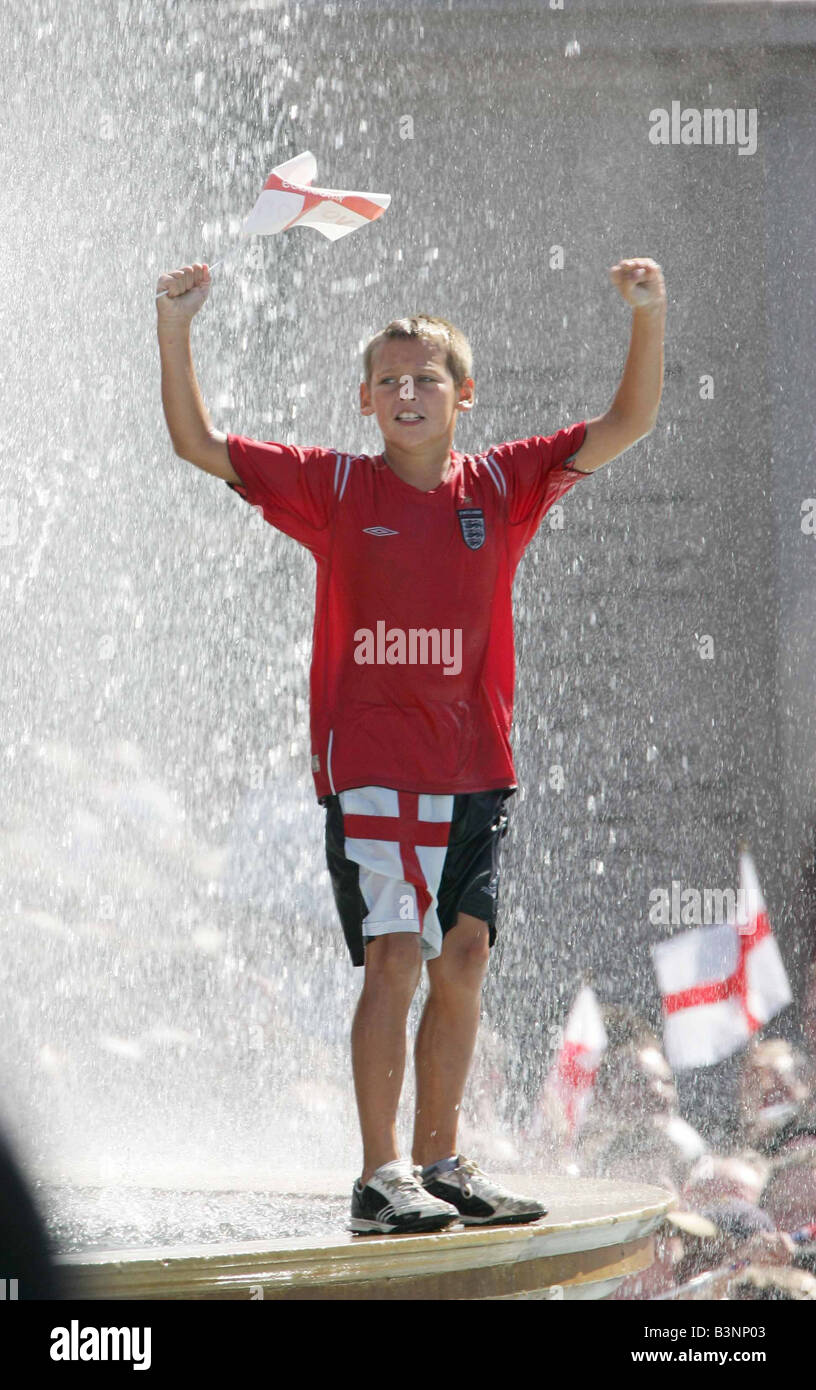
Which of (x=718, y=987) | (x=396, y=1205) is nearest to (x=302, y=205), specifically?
(x=396, y=1205)

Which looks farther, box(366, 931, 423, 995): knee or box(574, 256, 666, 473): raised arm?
box(574, 256, 666, 473): raised arm

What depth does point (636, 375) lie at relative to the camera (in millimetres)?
2162

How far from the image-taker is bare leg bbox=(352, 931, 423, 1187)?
1.95 metres

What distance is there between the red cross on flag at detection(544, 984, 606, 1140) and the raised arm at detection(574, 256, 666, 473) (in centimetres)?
283

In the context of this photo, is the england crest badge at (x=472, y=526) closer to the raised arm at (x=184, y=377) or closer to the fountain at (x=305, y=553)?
the raised arm at (x=184, y=377)

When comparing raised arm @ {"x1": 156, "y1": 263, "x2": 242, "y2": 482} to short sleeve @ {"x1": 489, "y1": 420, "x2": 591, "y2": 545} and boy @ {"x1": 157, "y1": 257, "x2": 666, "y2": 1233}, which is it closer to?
boy @ {"x1": 157, "y1": 257, "x2": 666, "y2": 1233}

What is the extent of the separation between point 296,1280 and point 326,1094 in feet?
8.48

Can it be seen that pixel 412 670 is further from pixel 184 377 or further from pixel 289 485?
pixel 184 377

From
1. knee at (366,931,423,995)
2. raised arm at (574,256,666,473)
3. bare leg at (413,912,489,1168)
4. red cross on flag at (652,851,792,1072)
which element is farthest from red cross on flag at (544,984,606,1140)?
raised arm at (574,256,666,473)

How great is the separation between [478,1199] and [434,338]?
1.13 meters

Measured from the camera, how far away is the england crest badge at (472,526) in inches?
82.8

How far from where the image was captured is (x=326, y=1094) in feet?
13.5
